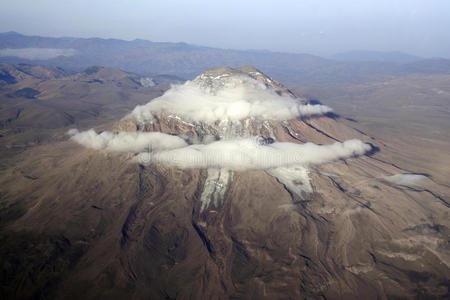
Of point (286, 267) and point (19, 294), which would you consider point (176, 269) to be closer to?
point (286, 267)

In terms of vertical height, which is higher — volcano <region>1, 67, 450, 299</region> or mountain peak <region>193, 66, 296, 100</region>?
mountain peak <region>193, 66, 296, 100</region>

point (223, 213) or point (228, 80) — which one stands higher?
point (228, 80)

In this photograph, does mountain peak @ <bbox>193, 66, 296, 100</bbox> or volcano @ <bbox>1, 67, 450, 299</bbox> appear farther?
mountain peak @ <bbox>193, 66, 296, 100</bbox>

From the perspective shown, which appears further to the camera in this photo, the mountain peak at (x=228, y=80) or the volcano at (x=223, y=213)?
the mountain peak at (x=228, y=80)

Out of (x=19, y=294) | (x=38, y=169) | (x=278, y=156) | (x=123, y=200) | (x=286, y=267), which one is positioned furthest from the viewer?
(x=38, y=169)

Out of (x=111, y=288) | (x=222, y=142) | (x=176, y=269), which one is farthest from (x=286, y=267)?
(x=222, y=142)

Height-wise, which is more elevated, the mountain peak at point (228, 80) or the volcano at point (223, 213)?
the mountain peak at point (228, 80)

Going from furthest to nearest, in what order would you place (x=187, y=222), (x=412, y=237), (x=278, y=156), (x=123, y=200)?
(x=278, y=156), (x=123, y=200), (x=187, y=222), (x=412, y=237)

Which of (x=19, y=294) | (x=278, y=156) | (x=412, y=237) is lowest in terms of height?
(x=19, y=294)
